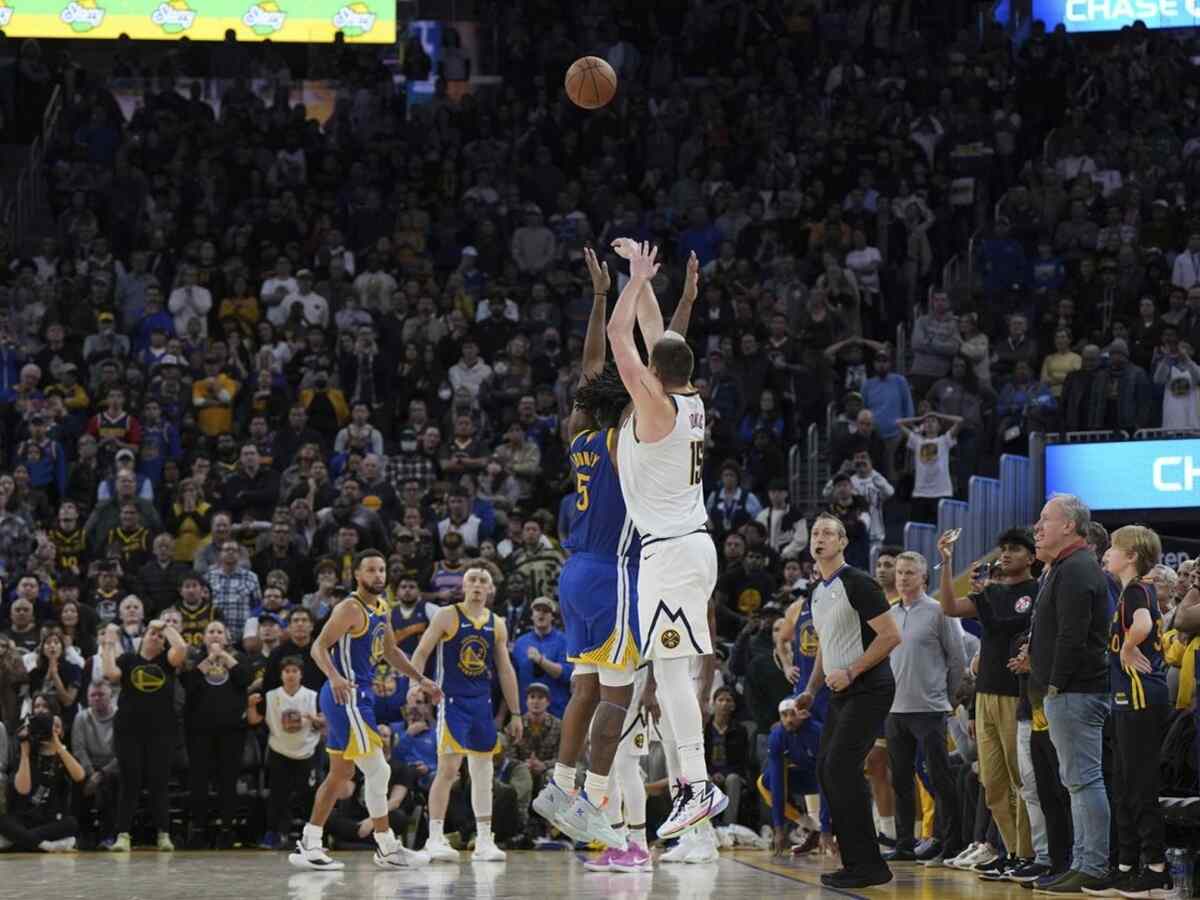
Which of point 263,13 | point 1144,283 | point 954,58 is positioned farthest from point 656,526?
point 263,13

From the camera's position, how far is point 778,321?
77.9 ft

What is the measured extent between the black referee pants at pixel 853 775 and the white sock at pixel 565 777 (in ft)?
4.78

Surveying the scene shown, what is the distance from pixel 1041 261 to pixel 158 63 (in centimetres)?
1411

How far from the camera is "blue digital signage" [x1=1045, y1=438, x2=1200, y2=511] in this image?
19266 millimetres

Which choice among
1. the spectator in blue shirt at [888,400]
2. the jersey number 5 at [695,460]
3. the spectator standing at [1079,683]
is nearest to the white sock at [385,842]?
the jersey number 5 at [695,460]

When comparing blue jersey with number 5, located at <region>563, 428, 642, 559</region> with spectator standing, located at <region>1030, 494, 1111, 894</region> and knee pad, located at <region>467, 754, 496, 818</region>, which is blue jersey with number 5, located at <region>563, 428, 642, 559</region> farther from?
knee pad, located at <region>467, 754, 496, 818</region>

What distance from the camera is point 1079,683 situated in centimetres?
1091

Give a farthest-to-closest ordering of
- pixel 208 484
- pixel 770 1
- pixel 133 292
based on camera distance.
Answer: pixel 770 1, pixel 133 292, pixel 208 484

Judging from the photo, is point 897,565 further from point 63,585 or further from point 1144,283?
point 1144,283

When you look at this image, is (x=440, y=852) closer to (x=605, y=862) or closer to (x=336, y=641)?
(x=336, y=641)

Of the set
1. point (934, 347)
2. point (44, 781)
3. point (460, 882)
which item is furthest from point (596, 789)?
point (934, 347)

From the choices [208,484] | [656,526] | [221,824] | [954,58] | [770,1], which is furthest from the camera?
[770,1]

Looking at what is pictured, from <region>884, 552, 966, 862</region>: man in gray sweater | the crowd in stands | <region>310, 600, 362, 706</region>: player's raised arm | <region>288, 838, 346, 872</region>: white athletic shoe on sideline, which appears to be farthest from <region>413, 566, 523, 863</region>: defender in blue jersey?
<region>884, 552, 966, 862</region>: man in gray sweater

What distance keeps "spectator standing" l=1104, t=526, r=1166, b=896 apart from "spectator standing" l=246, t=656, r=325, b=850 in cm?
837
